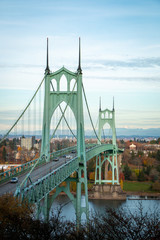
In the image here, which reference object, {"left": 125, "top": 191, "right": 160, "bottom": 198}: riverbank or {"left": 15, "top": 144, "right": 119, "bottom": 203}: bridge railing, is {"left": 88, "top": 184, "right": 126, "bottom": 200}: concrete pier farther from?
{"left": 15, "top": 144, "right": 119, "bottom": 203}: bridge railing

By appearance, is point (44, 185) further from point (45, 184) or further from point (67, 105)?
point (67, 105)

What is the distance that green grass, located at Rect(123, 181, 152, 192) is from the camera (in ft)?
149

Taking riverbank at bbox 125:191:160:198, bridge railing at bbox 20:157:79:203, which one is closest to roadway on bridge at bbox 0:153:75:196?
bridge railing at bbox 20:157:79:203

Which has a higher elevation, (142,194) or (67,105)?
(67,105)

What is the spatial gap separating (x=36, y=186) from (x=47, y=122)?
636cm

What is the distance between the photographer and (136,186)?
47375 mm

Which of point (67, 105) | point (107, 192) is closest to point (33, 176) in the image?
point (67, 105)

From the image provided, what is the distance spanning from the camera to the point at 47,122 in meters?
19.9

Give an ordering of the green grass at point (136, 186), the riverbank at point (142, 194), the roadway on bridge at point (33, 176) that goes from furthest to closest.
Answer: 1. the green grass at point (136, 186)
2. the riverbank at point (142, 194)
3. the roadway on bridge at point (33, 176)

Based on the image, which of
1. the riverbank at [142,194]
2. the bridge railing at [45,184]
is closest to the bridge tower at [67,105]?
the bridge railing at [45,184]

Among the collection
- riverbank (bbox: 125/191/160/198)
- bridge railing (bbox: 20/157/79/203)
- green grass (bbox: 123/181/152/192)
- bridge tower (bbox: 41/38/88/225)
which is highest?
bridge tower (bbox: 41/38/88/225)

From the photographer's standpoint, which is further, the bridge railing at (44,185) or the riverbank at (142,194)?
the riverbank at (142,194)

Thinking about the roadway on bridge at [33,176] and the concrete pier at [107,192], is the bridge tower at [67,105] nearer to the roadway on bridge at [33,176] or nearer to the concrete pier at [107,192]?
the roadway on bridge at [33,176]

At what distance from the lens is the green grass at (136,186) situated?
149ft
